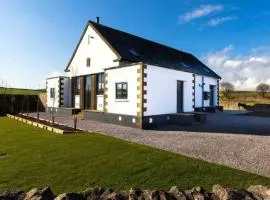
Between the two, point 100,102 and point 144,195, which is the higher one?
point 100,102

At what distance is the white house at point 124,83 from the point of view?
15312 millimetres

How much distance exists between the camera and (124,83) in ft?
53.3

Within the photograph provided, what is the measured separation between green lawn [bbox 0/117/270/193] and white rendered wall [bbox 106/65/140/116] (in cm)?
611

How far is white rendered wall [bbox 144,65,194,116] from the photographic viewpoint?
1519cm

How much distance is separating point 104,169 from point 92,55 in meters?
15.9

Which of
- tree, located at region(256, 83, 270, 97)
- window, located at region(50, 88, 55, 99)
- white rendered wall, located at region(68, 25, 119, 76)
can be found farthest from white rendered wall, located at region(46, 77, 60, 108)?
tree, located at region(256, 83, 270, 97)

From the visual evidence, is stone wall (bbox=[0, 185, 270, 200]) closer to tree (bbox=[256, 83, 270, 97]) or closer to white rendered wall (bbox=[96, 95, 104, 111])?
white rendered wall (bbox=[96, 95, 104, 111])

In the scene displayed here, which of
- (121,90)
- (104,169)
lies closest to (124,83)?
(121,90)

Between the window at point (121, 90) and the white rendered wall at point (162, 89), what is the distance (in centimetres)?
184

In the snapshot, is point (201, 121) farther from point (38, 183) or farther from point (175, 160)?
point (38, 183)

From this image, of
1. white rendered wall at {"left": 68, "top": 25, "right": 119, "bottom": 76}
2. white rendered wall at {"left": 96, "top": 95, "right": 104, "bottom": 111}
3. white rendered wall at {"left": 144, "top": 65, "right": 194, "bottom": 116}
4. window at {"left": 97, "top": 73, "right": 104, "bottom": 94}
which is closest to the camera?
white rendered wall at {"left": 144, "top": 65, "right": 194, "bottom": 116}

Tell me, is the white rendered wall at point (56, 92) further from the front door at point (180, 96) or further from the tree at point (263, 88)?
the tree at point (263, 88)

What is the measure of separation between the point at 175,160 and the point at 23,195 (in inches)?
196

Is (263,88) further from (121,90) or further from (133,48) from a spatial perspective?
(121,90)
